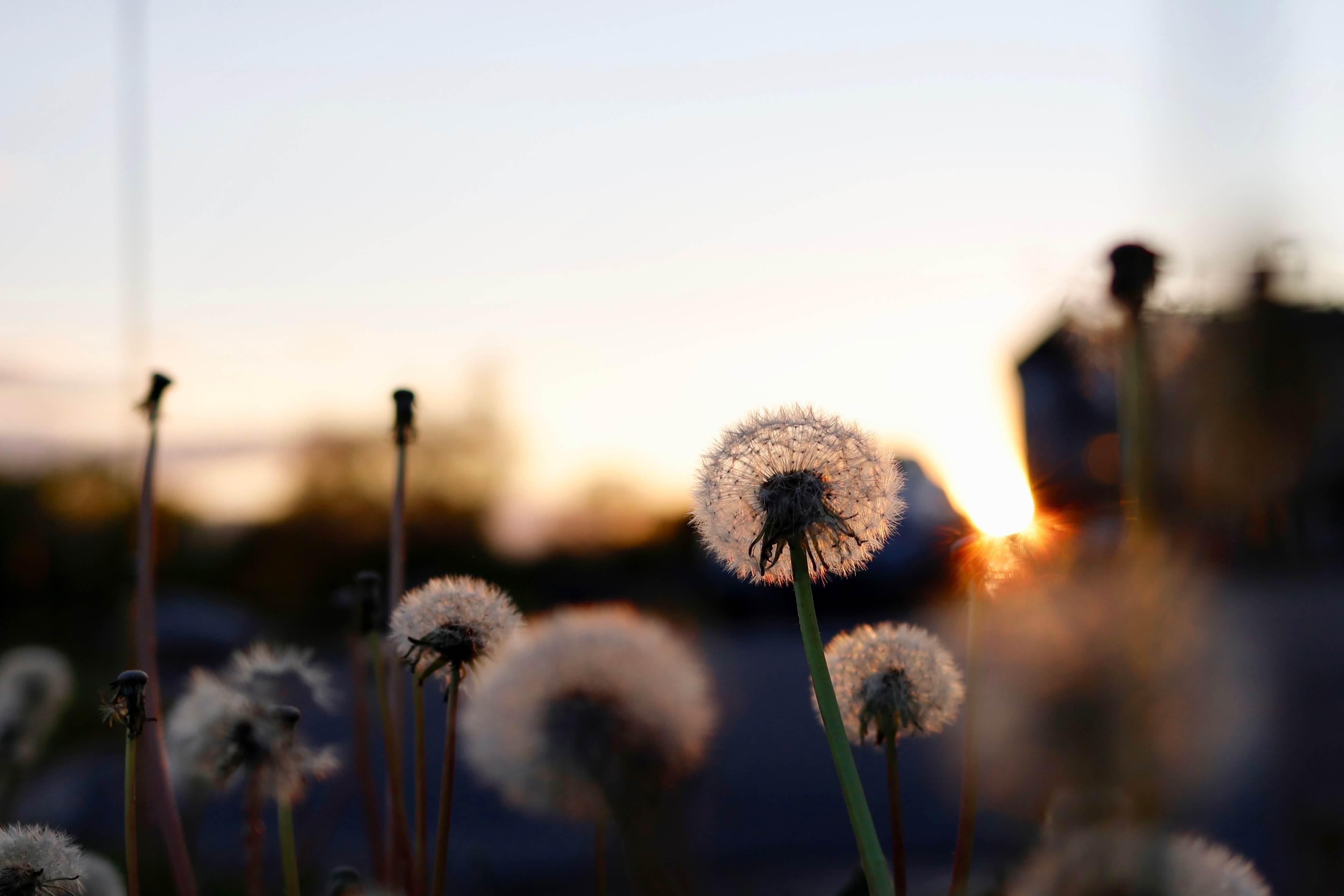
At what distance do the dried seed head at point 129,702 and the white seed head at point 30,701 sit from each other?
1.32m

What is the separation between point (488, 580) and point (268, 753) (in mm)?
360

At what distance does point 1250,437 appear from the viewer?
32.3 inches

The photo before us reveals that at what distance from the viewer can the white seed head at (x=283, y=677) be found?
146cm

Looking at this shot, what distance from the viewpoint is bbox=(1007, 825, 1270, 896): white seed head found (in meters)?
0.76

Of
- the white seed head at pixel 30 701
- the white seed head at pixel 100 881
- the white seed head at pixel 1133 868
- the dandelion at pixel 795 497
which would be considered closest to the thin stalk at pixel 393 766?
the white seed head at pixel 100 881

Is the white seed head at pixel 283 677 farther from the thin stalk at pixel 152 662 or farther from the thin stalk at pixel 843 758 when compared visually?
the thin stalk at pixel 843 758

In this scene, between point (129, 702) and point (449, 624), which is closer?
point (129, 702)

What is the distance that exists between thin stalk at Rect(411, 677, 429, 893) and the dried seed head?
0.96 feet

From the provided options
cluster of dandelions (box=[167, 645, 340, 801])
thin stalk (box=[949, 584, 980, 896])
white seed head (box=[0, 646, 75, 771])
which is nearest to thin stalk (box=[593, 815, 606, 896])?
Answer: cluster of dandelions (box=[167, 645, 340, 801])

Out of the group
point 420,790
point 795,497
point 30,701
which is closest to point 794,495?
point 795,497

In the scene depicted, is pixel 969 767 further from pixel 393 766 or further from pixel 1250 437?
pixel 393 766

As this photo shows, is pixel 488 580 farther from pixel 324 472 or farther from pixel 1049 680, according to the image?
pixel 324 472

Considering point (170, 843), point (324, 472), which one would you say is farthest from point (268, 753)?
point (324, 472)

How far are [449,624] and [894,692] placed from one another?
59 cm
